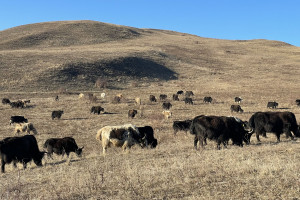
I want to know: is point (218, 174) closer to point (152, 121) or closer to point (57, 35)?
point (152, 121)

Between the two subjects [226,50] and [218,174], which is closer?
[218,174]

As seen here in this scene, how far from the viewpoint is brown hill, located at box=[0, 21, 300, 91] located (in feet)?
188

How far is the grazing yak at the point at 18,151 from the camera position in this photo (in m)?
11.2

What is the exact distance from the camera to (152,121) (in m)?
25.7

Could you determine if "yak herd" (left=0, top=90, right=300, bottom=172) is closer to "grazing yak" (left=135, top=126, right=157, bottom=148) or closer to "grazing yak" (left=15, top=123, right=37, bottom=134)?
"grazing yak" (left=135, top=126, right=157, bottom=148)

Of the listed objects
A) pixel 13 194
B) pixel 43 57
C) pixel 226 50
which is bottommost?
pixel 13 194

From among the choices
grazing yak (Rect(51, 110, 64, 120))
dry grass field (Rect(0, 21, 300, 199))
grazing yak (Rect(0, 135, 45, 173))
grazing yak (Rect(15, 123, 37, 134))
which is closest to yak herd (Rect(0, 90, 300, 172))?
grazing yak (Rect(0, 135, 45, 173))

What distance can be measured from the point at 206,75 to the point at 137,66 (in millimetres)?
17654

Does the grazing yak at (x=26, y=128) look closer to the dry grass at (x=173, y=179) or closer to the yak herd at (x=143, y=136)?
the yak herd at (x=143, y=136)

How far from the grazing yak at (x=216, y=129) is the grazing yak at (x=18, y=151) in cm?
699

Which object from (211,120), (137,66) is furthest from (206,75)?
(211,120)

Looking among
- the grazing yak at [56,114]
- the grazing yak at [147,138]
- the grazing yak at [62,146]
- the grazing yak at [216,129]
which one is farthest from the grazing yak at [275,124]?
the grazing yak at [56,114]

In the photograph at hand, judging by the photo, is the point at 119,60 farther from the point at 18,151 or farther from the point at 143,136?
the point at 18,151

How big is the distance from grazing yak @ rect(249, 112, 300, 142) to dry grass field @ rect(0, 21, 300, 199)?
71 centimetres
